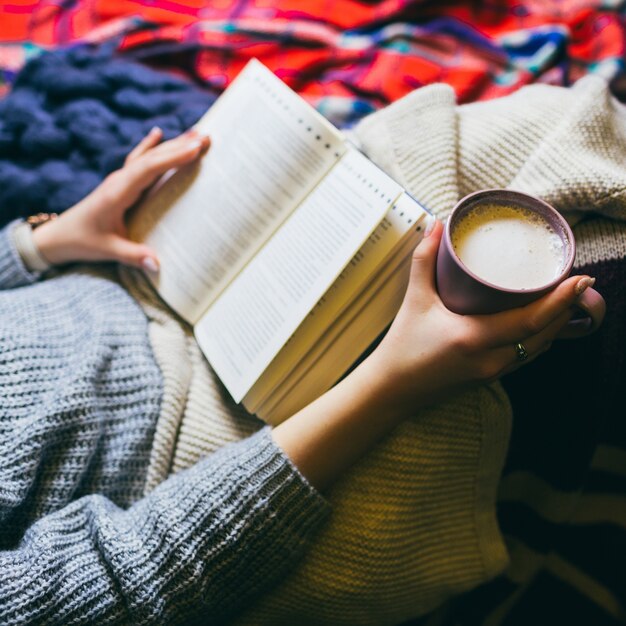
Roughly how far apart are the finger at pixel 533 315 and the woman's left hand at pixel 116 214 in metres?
0.45

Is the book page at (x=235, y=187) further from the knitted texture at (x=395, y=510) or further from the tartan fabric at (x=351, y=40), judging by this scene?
the tartan fabric at (x=351, y=40)

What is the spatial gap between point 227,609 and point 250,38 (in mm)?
878

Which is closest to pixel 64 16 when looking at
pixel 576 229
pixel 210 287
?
pixel 210 287

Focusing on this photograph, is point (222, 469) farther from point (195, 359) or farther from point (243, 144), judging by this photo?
point (243, 144)

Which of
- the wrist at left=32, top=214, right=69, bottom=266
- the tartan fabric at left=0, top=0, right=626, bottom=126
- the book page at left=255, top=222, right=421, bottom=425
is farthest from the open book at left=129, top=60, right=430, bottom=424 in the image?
the tartan fabric at left=0, top=0, right=626, bottom=126

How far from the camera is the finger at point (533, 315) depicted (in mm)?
482

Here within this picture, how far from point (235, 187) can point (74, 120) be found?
0.35m

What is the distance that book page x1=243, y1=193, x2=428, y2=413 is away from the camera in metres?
0.60

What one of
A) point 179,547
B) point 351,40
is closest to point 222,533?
point 179,547

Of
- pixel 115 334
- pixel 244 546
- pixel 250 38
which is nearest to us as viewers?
pixel 244 546

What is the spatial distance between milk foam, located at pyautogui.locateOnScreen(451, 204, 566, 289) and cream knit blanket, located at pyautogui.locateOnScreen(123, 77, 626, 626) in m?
0.13

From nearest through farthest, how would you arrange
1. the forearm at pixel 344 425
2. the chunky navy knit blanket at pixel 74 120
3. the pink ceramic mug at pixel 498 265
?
the pink ceramic mug at pixel 498 265 → the forearm at pixel 344 425 → the chunky navy knit blanket at pixel 74 120

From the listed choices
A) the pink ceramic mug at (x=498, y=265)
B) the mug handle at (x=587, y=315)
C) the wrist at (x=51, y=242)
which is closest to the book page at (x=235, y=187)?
the wrist at (x=51, y=242)

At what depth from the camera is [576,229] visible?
637mm
